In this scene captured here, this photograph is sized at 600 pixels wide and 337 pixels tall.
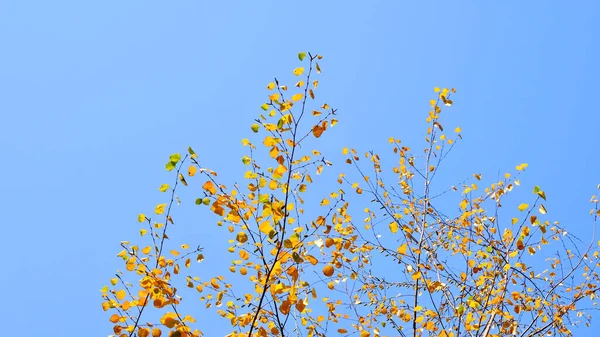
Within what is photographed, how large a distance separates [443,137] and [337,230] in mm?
1797

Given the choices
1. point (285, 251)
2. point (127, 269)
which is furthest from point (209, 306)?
point (285, 251)

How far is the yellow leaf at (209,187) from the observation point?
258cm

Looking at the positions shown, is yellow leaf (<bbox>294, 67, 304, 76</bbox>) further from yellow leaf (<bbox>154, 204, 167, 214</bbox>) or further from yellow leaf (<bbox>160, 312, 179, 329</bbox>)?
yellow leaf (<bbox>160, 312, 179, 329</bbox>)

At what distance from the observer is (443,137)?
4.95m

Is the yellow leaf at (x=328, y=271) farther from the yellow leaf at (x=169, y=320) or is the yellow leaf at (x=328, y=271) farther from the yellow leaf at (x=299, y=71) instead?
the yellow leaf at (x=299, y=71)

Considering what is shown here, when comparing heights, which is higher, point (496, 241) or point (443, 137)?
point (443, 137)

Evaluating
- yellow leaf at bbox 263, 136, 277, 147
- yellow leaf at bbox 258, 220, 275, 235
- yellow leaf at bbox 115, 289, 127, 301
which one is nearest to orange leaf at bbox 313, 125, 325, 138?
yellow leaf at bbox 263, 136, 277, 147

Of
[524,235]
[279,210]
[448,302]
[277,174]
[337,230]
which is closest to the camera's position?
[279,210]

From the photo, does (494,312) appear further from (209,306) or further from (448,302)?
(209,306)

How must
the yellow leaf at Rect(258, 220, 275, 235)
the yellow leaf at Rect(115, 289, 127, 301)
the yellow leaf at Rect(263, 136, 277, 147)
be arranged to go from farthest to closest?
the yellow leaf at Rect(115, 289, 127, 301), the yellow leaf at Rect(263, 136, 277, 147), the yellow leaf at Rect(258, 220, 275, 235)

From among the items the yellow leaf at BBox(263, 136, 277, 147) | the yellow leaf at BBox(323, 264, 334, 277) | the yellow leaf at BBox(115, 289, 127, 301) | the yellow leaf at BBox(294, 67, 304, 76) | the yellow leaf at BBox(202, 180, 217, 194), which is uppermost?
the yellow leaf at BBox(294, 67, 304, 76)

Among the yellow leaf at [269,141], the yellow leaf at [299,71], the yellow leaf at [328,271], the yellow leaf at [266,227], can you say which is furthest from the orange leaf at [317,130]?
the yellow leaf at [328,271]

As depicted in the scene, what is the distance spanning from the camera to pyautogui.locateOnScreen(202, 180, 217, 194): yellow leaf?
2582 millimetres

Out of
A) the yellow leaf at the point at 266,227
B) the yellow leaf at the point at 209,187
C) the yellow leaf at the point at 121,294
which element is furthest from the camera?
the yellow leaf at the point at 121,294
